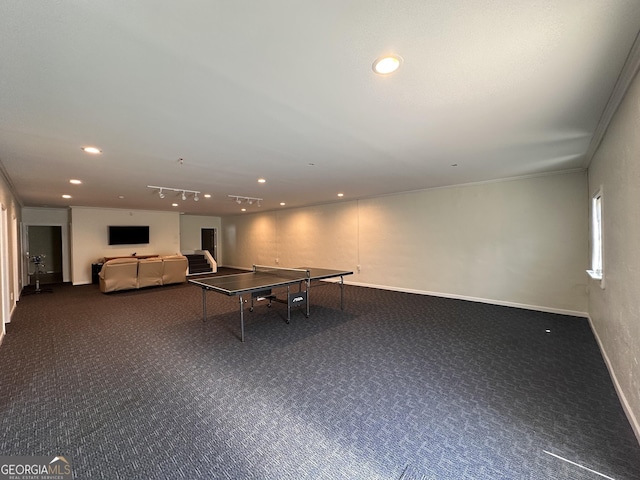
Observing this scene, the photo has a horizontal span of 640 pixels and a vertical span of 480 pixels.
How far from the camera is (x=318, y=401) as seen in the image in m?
2.36

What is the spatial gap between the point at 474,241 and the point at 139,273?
8.66 meters

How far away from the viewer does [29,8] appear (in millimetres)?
1227

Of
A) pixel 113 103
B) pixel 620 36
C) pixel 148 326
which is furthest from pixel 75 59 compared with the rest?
pixel 148 326

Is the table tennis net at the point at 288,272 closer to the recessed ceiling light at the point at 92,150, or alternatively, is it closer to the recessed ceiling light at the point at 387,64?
the recessed ceiling light at the point at 92,150

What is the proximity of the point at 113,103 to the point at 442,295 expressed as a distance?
6632 millimetres

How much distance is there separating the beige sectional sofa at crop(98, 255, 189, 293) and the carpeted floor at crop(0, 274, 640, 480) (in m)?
2.54

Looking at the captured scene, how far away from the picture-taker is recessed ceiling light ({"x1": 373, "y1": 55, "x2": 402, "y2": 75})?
1.64 meters

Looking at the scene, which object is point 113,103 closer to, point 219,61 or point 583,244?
point 219,61

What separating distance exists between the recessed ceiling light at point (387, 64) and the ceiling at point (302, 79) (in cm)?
5

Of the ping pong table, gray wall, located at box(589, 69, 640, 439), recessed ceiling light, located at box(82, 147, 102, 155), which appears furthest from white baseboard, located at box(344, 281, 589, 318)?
recessed ceiling light, located at box(82, 147, 102, 155)

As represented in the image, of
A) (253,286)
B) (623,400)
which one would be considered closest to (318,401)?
(253,286)

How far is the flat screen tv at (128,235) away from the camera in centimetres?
913

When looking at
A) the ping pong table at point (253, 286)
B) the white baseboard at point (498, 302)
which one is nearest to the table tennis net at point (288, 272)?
the ping pong table at point (253, 286)

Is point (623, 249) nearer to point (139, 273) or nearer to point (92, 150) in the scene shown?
point (92, 150)
